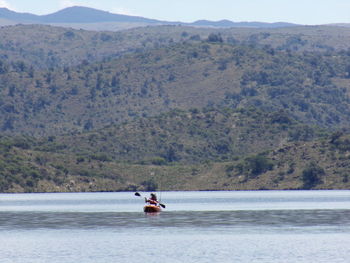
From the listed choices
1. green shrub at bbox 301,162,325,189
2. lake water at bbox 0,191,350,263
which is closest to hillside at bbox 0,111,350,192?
green shrub at bbox 301,162,325,189

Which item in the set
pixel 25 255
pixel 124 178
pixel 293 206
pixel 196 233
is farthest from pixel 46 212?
pixel 124 178

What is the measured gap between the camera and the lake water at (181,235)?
198 feet

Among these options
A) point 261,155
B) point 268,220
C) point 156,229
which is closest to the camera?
point 156,229

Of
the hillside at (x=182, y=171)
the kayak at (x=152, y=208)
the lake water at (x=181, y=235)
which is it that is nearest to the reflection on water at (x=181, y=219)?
the lake water at (x=181, y=235)

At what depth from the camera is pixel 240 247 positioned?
64688 millimetres

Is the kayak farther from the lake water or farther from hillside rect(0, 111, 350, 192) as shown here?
hillside rect(0, 111, 350, 192)

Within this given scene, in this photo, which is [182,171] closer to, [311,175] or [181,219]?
[311,175]

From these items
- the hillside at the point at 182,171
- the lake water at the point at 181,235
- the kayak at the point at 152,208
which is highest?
the lake water at the point at 181,235

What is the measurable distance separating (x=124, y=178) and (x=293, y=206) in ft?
257

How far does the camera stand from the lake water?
60.4 meters

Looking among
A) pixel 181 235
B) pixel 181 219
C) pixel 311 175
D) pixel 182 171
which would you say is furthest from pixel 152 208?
pixel 182 171

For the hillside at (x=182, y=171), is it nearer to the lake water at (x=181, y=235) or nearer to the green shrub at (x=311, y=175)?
the green shrub at (x=311, y=175)

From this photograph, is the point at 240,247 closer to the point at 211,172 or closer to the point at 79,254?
the point at 79,254

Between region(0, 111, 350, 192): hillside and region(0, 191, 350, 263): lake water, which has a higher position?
region(0, 191, 350, 263): lake water
